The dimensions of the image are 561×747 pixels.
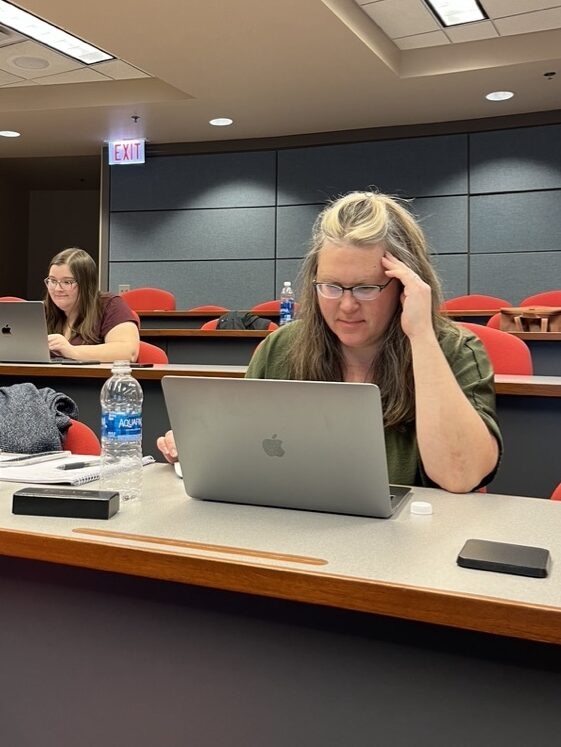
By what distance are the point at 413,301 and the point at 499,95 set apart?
4945 millimetres

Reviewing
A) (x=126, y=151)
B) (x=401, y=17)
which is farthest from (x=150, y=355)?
(x=126, y=151)

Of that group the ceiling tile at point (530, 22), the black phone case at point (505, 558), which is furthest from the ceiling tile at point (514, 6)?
the black phone case at point (505, 558)

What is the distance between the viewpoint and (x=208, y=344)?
157 inches

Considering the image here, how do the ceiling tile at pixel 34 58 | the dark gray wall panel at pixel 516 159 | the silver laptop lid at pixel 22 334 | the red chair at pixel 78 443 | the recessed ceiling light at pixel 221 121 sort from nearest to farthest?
the red chair at pixel 78 443 → the silver laptop lid at pixel 22 334 → the ceiling tile at pixel 34 58 → the dark gray wall panel at pixel 516 159 → the recessed ceiling light at pixel 221 121

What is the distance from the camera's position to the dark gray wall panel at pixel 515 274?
589 centimetres

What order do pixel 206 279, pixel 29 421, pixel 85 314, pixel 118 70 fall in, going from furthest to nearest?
1. pixel 206 279
2. pixel 118 70
3. pixel 85 314
4. pixel 29 421

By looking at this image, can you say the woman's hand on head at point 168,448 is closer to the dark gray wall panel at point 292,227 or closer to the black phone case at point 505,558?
the black phone case at point 505,558

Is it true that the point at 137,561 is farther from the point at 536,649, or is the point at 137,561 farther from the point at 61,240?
the point at 61,240

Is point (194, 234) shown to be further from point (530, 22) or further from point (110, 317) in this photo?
point (110, 317)

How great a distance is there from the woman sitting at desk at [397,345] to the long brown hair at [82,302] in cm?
174

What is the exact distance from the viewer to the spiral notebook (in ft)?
3.50

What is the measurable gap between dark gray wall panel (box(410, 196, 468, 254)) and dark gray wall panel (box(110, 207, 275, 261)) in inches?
58.4

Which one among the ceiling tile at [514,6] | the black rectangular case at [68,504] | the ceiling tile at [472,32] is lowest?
the black rectangular case at [68,504]

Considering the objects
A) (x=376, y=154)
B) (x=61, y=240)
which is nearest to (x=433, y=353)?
(x=376, y=154)
